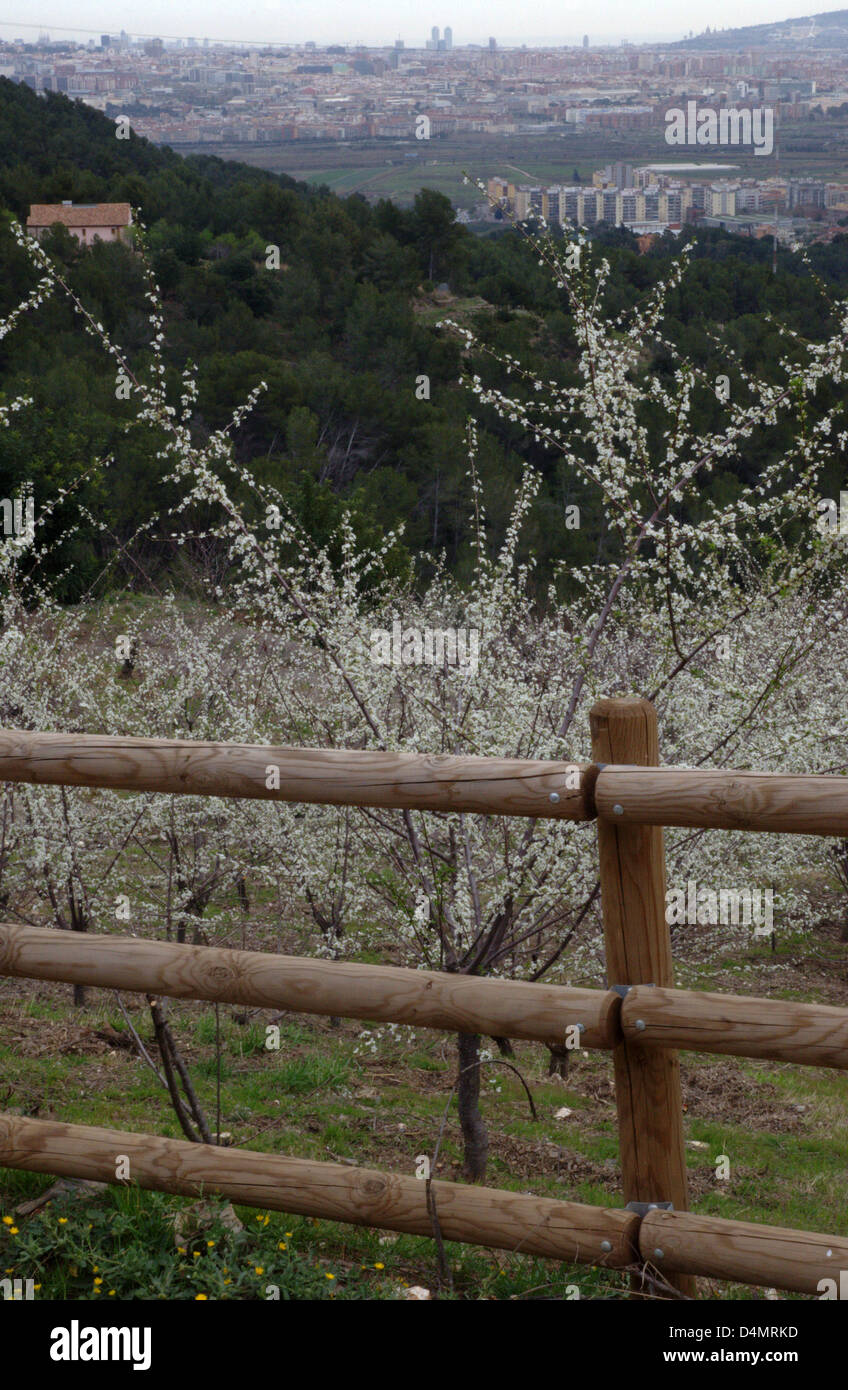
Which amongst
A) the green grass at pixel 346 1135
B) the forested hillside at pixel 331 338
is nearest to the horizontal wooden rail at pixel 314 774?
the green grass at pixel 346 1135

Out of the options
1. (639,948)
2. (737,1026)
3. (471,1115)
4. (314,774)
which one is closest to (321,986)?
(314,774)

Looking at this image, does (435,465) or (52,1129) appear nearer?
(52,1129)

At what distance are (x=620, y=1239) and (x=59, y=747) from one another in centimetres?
149

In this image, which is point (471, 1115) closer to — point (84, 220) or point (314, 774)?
point (314, 774)

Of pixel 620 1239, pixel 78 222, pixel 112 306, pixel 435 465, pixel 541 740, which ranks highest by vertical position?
pixel 78 222

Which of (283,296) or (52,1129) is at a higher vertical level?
(283,296)

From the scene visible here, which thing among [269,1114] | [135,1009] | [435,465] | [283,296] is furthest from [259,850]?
[283,296]

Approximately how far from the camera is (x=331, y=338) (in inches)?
1300

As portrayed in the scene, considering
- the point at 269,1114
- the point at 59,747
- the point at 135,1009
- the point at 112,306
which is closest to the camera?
the point at 59,747

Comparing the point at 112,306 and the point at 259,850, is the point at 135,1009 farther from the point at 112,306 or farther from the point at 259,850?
the point at 112,306

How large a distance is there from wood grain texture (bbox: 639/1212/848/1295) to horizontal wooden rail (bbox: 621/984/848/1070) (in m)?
0.33

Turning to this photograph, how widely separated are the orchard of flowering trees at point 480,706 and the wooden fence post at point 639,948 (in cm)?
123

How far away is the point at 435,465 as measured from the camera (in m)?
27.0

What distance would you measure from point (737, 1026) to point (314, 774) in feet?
3.00
